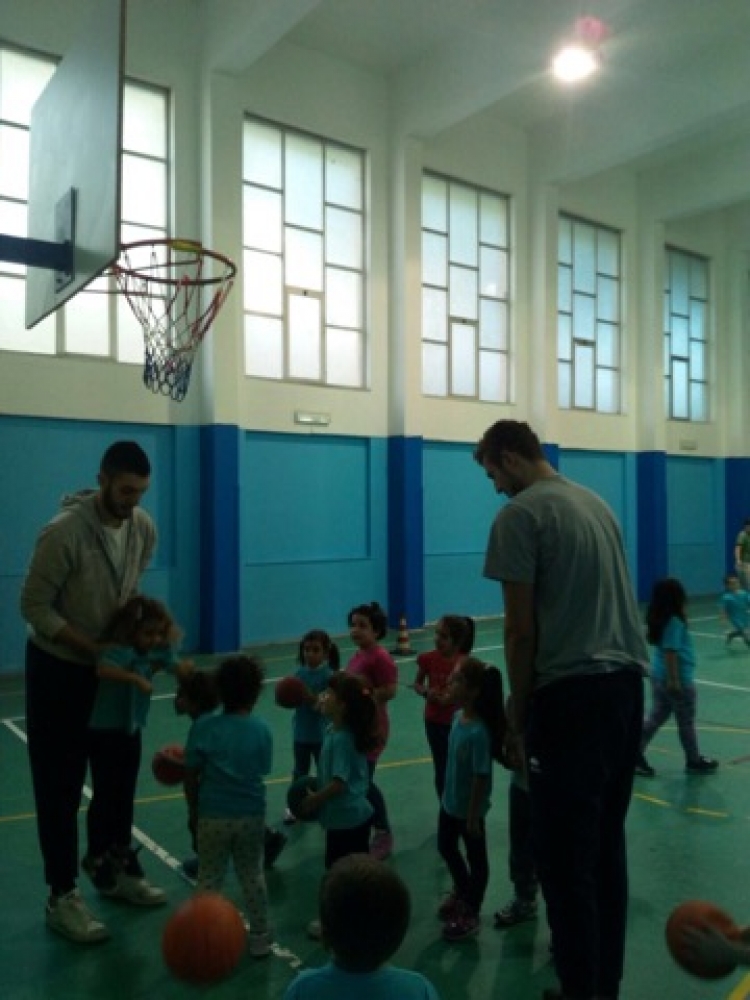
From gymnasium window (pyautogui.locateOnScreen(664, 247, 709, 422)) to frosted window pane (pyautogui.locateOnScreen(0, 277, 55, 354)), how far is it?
12.5m

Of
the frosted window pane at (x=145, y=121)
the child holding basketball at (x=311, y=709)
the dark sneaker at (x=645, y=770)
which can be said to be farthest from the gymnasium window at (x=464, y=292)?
the child holding basketball at (x=311, y=709)

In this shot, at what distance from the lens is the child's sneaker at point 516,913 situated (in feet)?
13.1

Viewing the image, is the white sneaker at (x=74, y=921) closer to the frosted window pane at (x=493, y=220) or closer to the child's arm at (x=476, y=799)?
the child's arm at (x=476, y=799)

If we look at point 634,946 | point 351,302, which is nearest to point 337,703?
point 634,946

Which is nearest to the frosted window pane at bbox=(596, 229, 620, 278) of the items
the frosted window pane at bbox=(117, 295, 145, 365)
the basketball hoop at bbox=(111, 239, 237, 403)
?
the basketball hoop at bbox=(111, 239, 237, 403)

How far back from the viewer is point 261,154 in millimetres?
12477

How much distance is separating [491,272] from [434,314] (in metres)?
1.56

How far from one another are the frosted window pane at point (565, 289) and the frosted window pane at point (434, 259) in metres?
2.78

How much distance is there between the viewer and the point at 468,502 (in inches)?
591

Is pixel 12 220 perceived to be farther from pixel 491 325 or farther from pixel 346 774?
pixel 346 774

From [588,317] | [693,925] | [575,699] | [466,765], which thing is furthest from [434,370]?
[693,925]

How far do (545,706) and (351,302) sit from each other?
442 inches

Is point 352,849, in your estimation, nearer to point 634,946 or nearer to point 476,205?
point 634,946

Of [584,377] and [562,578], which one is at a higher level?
[584,377]
